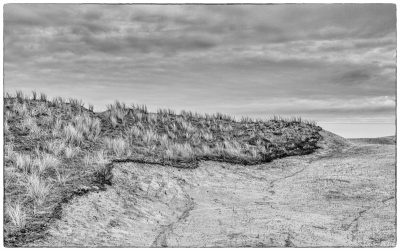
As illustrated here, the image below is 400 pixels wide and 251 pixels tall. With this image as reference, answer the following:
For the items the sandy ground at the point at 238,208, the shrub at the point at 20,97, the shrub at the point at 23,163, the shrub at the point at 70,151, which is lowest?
the sandy ground at the point at 238,208

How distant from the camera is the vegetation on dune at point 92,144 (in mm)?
6750

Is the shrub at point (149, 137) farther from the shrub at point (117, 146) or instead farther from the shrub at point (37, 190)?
the shrub at point (37, 190)

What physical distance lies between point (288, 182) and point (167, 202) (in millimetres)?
3116

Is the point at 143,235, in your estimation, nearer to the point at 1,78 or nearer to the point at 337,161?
the point at 1,78

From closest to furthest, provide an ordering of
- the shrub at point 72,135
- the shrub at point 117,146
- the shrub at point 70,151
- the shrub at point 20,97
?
the shrub at point 70,151 < the shrub at point 117,146 < the shrub at point 72,135 < the shrub at point 20,97

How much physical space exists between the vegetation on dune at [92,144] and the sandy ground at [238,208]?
0.41 meters

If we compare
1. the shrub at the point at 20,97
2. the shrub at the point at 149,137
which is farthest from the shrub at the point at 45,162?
the shrub at the point at 20,97

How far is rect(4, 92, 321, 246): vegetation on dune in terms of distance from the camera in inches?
266

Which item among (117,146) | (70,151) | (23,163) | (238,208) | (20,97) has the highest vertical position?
(20,97)

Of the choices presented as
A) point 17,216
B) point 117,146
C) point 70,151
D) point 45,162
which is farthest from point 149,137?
point 17,216

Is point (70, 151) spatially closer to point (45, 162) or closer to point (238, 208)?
point (45, 162)

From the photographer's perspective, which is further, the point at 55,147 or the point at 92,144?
the point at 92,144

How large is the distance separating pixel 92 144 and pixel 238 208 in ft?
16.0

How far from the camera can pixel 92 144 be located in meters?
10.9
